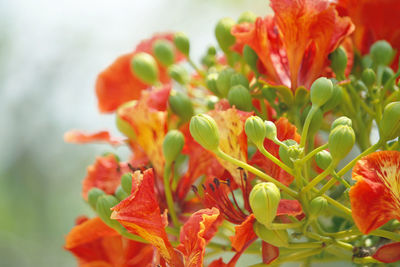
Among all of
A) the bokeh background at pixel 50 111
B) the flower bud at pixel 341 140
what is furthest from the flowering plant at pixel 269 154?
the bokeh background at pixel 50 111

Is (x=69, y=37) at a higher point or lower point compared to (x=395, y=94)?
higher

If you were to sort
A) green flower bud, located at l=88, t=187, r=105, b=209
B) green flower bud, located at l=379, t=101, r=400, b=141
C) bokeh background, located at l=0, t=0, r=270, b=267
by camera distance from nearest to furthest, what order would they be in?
green flower bud, located at l=379, t=101, r=400, b=141
green flower bud, located at l=88, t=187, r=105, b=209
bokeh background, located at l=0, t=0, r=270, b=267

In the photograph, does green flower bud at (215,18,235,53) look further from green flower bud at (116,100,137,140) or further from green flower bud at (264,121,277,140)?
green flower bud at (264,121,277,140)

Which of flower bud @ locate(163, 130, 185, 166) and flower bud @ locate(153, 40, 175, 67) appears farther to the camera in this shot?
flower bud @ locate(153, 40, 175, 67)

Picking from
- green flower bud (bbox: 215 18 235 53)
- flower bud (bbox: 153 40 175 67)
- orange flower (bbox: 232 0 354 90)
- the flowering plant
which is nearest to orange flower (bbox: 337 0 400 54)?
the flowering plant

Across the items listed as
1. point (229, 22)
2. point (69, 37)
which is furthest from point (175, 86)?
point (69, 37)

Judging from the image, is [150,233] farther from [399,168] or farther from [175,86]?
[175,86]
